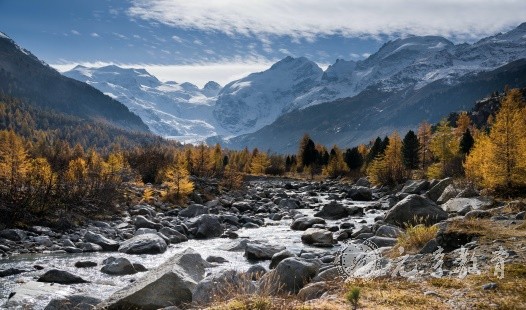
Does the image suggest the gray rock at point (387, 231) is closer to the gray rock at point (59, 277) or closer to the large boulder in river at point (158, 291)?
the large boulder in river at point (158, 291)

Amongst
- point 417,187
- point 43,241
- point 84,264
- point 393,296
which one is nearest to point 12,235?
point 43,241

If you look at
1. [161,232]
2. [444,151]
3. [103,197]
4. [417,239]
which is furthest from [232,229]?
[444,151]

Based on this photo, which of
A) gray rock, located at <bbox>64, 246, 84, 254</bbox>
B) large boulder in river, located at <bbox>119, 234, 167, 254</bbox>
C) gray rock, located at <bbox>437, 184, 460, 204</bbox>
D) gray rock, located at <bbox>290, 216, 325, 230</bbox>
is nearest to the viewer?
gray rock, located at <bbox>64, 246, 84, 254</bbox>

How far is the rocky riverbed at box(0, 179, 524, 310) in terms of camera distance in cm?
1085

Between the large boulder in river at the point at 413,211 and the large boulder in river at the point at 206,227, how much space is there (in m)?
11.3

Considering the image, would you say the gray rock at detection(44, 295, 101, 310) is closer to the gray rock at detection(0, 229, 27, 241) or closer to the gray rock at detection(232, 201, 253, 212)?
the gray rock at detection(0, 229, 27, 241)

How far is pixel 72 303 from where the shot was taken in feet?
39.9

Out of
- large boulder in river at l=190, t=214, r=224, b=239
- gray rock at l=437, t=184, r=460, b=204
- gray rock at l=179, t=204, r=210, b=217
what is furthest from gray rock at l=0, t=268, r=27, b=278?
gray rock at l=437, t=184, r=460, b=204

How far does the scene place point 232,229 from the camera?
109ft

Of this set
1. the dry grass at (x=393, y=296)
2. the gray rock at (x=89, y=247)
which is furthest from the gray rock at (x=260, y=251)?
the dry grass at (x=393, y=296)

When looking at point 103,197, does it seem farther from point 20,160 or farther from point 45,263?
point 45,263

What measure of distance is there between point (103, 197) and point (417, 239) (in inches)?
1104

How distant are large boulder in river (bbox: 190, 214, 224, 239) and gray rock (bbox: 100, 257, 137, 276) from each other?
1058 centimetres

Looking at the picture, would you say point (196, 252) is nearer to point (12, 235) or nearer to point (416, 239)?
point (416, 239)
